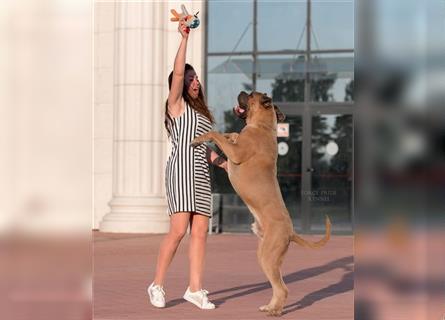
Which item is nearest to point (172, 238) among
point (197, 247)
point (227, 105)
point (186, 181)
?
point (197, 247)

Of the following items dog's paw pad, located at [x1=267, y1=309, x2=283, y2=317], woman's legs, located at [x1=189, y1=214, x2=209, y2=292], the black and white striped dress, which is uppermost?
the black and white striped dress

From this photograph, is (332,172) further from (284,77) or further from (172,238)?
(172,238)

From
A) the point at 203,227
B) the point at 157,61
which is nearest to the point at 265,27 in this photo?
the point at 157,61

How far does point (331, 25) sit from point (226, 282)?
32.6 ft

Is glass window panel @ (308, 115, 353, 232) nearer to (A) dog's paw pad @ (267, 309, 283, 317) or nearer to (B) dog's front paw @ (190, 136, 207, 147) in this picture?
(B) dog's front paw @ (190, 136, 207, 147)

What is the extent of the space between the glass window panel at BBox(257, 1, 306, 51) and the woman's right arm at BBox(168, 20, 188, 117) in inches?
456

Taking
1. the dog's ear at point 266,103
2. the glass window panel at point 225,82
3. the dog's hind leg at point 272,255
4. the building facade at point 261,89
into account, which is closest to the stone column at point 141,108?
the building facade at point 261,89

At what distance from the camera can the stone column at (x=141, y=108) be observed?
61.4 feet

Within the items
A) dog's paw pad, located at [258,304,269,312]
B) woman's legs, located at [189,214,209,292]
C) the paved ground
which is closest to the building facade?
the paved ground

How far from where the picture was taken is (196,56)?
1914cm

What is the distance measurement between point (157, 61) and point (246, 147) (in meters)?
11.8

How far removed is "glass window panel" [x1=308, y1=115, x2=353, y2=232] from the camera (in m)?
18.6

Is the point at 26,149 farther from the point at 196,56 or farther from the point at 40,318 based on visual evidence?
the point at 196,56

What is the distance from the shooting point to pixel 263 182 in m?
7.16
